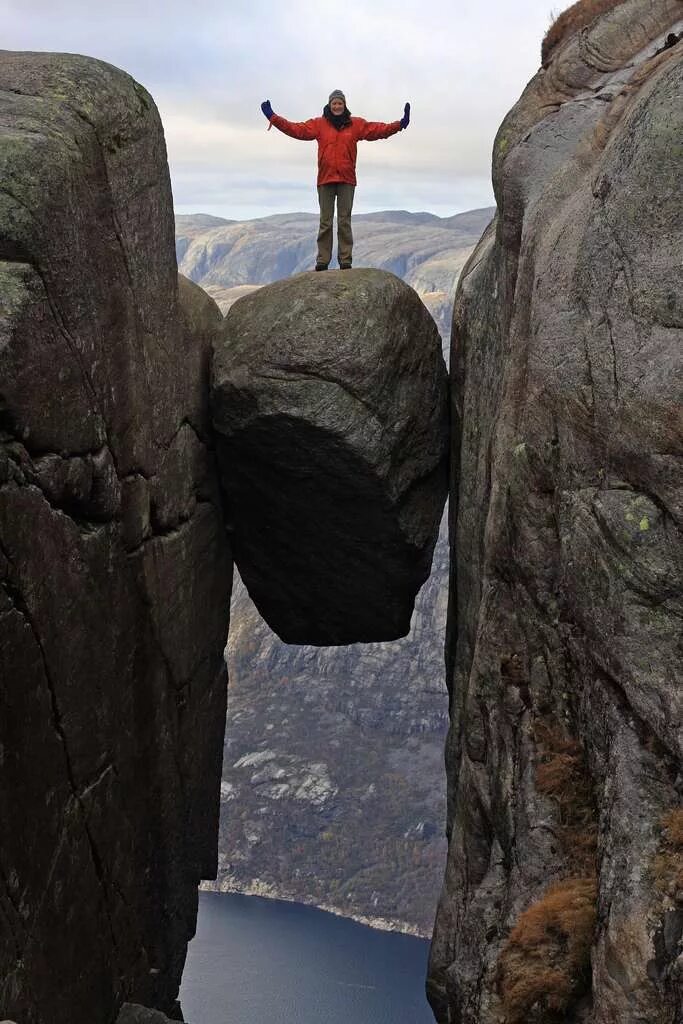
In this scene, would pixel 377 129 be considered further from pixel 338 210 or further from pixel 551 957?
pixel 551 957

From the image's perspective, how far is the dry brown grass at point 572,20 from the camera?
20.8 metres

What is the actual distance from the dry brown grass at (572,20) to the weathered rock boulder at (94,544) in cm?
735

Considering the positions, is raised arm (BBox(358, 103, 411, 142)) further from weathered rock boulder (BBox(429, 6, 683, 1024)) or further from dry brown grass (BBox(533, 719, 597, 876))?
dry brown grass (BBox(533, 719, 597, 876))

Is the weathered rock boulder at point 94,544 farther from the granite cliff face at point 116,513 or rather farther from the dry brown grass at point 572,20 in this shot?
the dry brown grass at point 572,20

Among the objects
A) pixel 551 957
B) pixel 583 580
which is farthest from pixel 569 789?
pixel 583 580

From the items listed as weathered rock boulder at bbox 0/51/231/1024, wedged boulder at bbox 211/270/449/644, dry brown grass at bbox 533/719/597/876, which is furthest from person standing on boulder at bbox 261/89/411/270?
dry brown grass at bbox 533/719/597/876

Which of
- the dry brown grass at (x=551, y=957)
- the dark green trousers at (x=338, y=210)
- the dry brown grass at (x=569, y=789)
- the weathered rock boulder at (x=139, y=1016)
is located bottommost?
the weathered rock boulder at (x=139, y=1016)

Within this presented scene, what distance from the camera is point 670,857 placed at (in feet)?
43.0

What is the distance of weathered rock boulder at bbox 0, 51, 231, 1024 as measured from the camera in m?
16.7

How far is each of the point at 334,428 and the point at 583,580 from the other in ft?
29.1

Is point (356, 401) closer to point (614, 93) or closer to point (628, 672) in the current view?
point (614, 93)

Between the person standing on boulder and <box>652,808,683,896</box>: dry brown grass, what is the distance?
14.9m

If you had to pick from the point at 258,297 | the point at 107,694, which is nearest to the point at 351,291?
the point at 258,297

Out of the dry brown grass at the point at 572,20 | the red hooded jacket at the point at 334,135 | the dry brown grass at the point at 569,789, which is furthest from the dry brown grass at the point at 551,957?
the red hooded jacket at the point at 334,135
